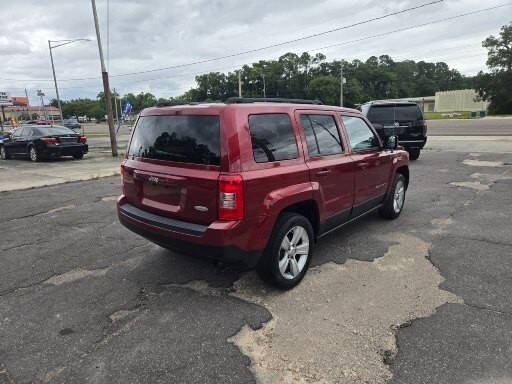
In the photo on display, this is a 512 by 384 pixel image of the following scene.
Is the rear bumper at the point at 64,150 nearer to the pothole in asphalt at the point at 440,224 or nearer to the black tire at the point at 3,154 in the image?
the black tire at the point at 3,154

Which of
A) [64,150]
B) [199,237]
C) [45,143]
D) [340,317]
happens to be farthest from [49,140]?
[340,317]

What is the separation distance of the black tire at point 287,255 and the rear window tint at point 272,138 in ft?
1.87

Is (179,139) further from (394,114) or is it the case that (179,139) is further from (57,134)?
(57,134)

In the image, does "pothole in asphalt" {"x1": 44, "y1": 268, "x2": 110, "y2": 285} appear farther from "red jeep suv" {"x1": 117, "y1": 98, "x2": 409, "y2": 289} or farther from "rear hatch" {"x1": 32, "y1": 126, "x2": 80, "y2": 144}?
"rear hatch" {"x1": 32, "y1": 126, "x2": 80, "y2": 144}

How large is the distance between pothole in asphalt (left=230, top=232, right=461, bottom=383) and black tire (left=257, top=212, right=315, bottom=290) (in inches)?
5.4

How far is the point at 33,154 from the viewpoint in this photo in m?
14.9

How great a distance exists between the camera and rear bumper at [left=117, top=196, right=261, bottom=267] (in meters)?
3.05

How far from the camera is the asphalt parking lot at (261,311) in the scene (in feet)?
8.34

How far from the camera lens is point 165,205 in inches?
136

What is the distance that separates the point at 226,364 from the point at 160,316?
0.88m

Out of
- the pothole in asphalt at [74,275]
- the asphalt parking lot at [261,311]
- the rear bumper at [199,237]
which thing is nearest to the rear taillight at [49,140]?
the asphalt parking lot at [261,311]

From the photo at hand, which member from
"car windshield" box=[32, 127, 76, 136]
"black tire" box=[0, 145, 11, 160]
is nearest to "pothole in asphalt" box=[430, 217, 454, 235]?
"car windshield" box=[32, 127, 76, 136]

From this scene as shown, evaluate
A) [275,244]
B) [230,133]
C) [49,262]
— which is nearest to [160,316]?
[275,244]

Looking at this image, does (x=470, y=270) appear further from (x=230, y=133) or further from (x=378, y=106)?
(x=378, y=106)
